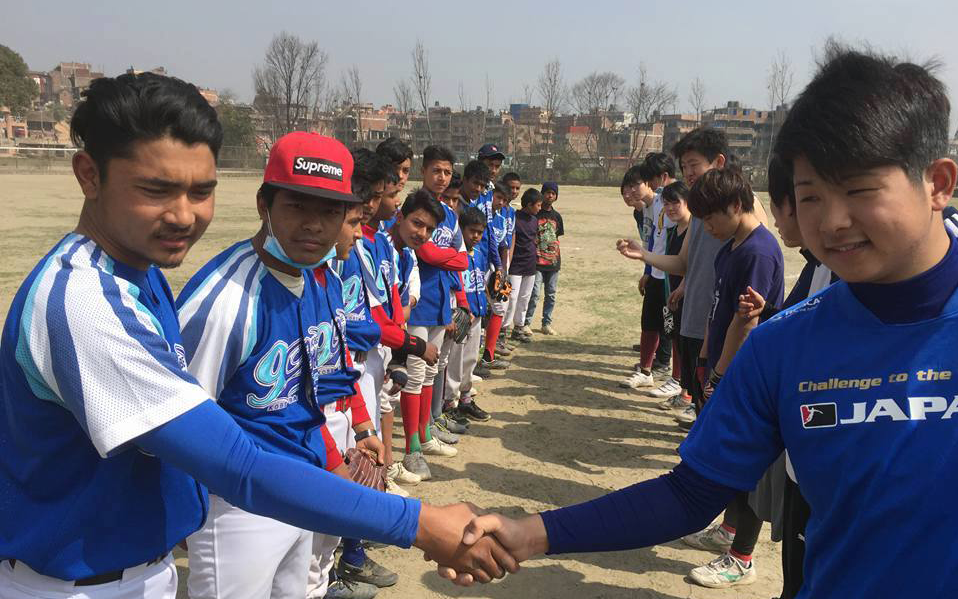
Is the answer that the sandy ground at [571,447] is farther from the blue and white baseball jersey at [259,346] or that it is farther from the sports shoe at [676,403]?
the blue and white baseball jersey at [259,346]

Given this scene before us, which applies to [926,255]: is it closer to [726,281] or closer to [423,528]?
[423,528]

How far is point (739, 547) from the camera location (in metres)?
4.10

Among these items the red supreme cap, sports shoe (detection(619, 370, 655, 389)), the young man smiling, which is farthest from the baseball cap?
the young man smiling

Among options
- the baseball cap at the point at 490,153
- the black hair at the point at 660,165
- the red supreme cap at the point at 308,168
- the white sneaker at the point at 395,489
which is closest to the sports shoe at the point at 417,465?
the white sneaker at the point at 395,489

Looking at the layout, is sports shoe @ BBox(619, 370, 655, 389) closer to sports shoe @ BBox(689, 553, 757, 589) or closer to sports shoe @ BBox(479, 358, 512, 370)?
sports shoe @ BBox(479, 358, 512, 370)

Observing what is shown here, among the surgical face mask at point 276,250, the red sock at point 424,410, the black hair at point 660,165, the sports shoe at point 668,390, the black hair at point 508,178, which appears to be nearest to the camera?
the surgical face mask at point 276,250

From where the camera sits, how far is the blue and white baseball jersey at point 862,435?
1330 millimetres

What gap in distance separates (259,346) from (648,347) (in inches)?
244

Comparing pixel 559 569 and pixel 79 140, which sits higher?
pixel 79 140

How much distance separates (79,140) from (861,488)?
214 cm

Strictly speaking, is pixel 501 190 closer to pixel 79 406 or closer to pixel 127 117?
pixel 127 117

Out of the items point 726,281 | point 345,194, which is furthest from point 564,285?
point 345,194

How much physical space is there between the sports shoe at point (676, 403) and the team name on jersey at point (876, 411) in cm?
580

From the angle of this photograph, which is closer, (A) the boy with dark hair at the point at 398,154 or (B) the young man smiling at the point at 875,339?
(B) the young man smiling at the point at 875,339
